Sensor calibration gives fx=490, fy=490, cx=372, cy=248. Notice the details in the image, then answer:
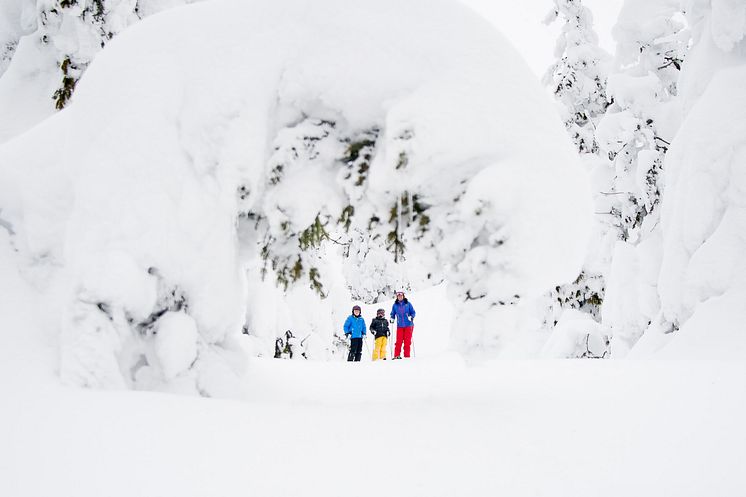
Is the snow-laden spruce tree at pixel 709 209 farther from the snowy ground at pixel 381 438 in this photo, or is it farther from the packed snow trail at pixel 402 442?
the packed snow trail at pixel 402 442

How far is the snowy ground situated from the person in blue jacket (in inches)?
243

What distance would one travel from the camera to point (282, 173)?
5.48 m

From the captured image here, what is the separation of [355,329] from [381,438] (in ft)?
26.6

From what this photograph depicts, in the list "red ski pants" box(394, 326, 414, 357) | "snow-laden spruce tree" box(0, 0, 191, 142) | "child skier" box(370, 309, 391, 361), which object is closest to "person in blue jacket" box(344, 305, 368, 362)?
"child skier" box(370, 309, 391, 361)

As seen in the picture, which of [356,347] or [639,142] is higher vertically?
[639,142]

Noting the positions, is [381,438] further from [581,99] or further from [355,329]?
[581,99]

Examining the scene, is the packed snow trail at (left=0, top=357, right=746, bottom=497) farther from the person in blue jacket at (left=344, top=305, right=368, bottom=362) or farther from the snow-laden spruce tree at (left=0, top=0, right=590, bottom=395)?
the person in blue jacket at (left=344, top=305, right=368, bottom=362)

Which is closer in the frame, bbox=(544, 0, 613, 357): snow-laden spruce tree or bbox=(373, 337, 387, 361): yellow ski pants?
bbox=(373, 337, 387, 361): yellow ski pants

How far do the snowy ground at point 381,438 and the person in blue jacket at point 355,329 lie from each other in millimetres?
6174

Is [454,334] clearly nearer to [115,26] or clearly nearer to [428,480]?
[428,480]

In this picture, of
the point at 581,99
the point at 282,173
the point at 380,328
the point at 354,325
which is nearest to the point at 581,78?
the point at 581,99

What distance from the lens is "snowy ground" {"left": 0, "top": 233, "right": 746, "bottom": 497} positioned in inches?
118

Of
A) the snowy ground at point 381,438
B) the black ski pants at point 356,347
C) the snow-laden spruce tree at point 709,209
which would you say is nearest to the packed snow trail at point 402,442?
the snowy ground at point 381,438

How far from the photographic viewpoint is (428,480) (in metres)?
3.04
